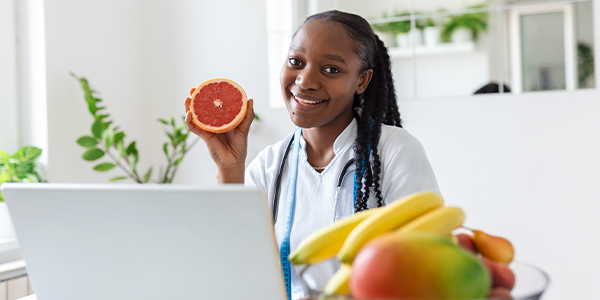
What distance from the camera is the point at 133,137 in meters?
3.23

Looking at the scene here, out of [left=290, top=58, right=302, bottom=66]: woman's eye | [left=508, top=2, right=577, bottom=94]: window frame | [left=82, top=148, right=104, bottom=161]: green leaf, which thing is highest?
[left=508, top=2, right=577, bottom=94]: window frame

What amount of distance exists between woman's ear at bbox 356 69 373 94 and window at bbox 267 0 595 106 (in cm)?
300

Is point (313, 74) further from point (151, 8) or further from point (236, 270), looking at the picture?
point (151, 8)

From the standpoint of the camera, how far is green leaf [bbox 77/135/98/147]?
2.59 m

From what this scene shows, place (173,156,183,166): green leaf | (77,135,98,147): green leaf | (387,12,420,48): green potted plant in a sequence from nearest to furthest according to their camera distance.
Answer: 1. (77,135,98,147): green leaf
2. (173,156,183,166): green leaf
3. (387,12,420,48): green potted plant

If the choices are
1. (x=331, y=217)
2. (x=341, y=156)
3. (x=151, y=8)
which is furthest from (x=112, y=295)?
(x=151, y=8)

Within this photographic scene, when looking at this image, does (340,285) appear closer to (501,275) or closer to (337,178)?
(501,275)

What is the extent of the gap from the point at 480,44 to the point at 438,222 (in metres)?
4.90

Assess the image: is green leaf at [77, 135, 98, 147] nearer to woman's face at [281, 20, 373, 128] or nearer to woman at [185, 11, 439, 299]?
woman at [185, 11, 439, 299]

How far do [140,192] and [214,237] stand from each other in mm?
104

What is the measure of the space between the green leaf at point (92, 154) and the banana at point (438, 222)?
2360mm

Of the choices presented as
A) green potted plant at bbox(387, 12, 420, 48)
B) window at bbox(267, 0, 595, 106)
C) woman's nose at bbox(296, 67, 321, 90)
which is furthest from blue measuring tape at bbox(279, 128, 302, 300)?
green potted plant at bbox(387, 12, 420, 48)

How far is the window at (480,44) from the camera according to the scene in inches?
177

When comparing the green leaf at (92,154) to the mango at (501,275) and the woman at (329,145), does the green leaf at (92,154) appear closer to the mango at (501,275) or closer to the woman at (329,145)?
the woman at (329,145)
